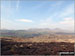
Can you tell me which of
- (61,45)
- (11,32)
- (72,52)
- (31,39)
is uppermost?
(11,32)

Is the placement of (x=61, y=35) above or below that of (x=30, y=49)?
above

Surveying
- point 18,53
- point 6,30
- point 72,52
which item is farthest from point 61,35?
point 6,30

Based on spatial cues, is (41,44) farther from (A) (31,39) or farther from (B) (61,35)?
(B) (61,35)

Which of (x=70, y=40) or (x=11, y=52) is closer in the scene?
(x=11, y=52)

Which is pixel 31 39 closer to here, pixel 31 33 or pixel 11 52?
pixel 31 33

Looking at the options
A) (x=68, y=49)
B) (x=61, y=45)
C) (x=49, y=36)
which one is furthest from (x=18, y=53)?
(x=68, y=49)

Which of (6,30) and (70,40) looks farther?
(70,40)
